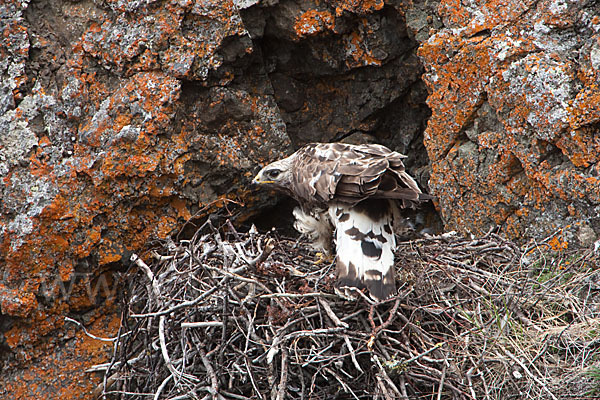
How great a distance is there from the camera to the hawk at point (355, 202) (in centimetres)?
364

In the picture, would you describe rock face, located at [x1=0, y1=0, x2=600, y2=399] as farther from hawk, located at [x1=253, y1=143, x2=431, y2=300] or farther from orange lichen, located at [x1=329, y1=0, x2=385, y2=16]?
hawk, located at [x1=253, y1=143, x2=431, y2=300]

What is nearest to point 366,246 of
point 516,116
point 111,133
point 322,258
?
point 322,258

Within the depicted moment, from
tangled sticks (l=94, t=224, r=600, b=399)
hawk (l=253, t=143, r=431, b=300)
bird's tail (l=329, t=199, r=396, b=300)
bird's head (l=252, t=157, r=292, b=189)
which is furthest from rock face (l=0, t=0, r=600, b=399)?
bird's tail (l=329, t=199, r=396, b=300)

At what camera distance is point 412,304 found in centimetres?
381

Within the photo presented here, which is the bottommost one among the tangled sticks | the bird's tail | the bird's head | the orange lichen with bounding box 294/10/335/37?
the tangled sticks

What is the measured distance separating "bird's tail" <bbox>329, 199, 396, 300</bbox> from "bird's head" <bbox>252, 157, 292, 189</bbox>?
581 millimetres

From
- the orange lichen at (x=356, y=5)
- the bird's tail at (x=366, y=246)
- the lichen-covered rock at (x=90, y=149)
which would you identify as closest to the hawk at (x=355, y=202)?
the bird's tail at (x=366, y=246)

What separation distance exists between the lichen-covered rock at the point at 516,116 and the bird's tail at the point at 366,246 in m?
0.80

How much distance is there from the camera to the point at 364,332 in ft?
11.8

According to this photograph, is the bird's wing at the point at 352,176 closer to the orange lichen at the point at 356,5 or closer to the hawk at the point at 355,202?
the hawk at the point at 355,202

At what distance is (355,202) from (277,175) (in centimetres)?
89

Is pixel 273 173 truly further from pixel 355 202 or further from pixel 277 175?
pixel 355 202

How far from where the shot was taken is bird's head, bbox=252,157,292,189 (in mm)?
→ 4566

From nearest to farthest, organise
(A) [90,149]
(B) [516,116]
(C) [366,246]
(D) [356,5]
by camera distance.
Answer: (C) [366,246] < (B) [516,116] < (A) [90,149] < (D) [356,5]
